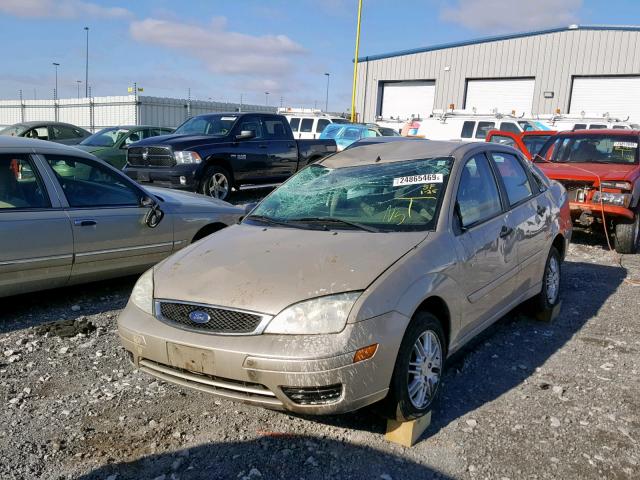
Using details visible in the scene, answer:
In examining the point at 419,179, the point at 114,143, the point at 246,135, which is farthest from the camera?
the point at 114,143

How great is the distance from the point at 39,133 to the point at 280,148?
7.82 meters

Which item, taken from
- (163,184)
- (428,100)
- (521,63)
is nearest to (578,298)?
(163,184)

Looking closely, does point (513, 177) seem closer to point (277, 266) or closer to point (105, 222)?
point (277, 266)

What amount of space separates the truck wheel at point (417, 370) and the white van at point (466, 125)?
16.2 m

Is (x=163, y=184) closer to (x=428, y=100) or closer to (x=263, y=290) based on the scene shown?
(x=263, y=290)

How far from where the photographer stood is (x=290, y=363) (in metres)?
2.83

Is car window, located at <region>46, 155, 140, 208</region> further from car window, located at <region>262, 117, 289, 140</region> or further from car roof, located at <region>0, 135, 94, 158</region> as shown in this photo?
car window, located at <region>262, 117, 289, 140</region>

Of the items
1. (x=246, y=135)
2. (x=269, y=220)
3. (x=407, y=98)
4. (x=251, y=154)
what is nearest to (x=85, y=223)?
(x=269, y=220)

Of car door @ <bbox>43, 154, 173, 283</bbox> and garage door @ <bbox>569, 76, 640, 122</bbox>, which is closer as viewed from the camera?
car door @ <bbox>43, 154, 173, 283</bbox>

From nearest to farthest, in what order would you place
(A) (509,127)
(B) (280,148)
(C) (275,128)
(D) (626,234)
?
1. (D) (626,234)
2. (B) (280,148)
3. (C) (275,128)
4. (A) (509,127)

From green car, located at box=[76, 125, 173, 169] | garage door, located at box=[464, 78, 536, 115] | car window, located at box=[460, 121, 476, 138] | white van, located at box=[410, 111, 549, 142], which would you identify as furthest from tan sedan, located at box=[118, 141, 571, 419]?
garage door, located at box=[464, 78, 536, 115]

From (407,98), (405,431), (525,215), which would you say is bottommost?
(405,431)

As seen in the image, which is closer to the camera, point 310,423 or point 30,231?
point 310,423

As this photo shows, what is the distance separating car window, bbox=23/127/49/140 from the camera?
15.8 meters
